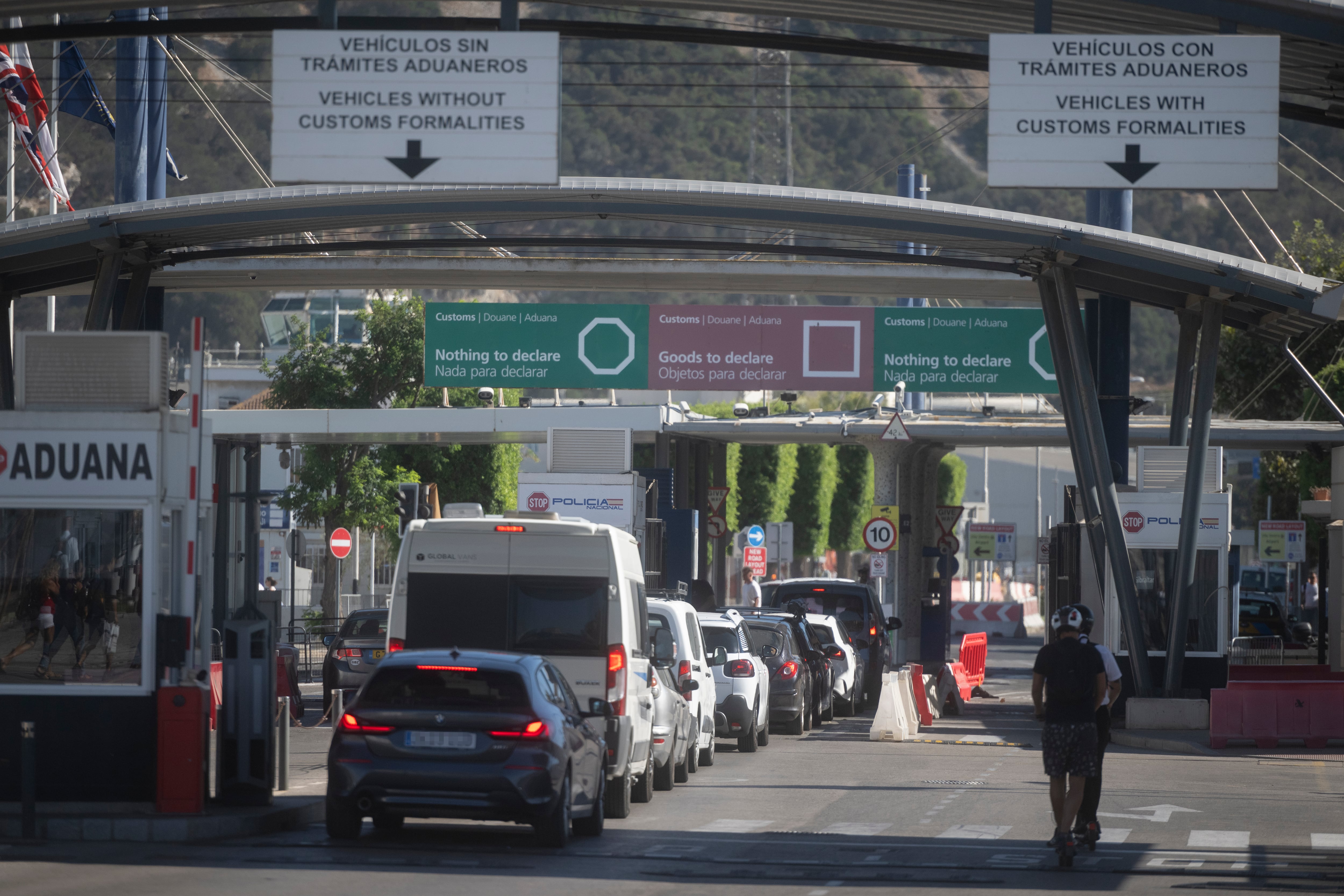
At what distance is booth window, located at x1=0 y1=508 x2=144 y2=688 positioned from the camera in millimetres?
13320

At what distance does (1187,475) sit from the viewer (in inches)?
992

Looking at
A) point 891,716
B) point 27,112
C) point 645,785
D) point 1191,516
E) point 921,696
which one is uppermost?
point 27,112

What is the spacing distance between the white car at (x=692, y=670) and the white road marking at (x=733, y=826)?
3027 mm

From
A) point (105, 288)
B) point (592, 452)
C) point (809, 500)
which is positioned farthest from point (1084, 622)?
point (809, 500)

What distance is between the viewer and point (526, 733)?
1213 centimetres

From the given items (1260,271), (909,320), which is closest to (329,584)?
(909,320)

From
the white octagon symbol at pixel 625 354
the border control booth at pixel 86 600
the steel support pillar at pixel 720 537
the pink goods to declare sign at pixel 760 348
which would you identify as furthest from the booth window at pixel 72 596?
the steel support pillar at pixel 720 537

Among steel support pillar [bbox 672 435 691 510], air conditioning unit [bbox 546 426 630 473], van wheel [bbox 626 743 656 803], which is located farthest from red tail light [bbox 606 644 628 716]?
steel support pillar [bbox 672 435 691 510]

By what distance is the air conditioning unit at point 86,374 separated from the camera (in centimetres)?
1378

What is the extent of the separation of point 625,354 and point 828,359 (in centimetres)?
357

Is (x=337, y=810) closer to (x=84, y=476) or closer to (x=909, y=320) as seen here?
(x=84, y=476)

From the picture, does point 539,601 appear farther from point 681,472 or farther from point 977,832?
point 681,472

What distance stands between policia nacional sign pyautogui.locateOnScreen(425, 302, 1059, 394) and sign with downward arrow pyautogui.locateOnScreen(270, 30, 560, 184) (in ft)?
60.8

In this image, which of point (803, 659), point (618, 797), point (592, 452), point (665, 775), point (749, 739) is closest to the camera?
point (618, 797)
